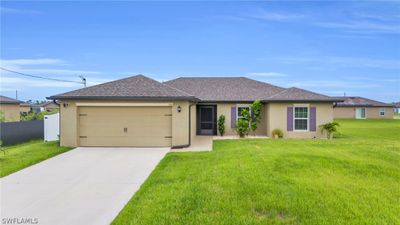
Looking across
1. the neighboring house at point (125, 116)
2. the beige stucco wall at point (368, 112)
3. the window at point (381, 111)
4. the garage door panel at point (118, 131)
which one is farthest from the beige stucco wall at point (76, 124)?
the window at point (381, 111)

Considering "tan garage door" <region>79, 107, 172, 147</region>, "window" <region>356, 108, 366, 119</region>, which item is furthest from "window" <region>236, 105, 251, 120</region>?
"window" <region>356, 108, 366, 119</region>

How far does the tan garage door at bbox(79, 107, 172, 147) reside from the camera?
1462cm

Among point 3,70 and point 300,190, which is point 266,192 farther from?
point 3,70

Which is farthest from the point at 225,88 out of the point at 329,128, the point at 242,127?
the point at 329,128

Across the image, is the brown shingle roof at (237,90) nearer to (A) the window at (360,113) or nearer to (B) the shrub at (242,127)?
(B) the shrub at (242,127)

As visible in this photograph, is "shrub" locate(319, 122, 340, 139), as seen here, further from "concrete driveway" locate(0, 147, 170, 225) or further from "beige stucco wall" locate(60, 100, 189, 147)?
"concrete driveway" locate(0, 147, 170, 225)

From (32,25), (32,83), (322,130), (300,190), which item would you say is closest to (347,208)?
(300,190)

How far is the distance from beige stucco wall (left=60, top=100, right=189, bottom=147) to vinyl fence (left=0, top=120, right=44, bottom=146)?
4873mm

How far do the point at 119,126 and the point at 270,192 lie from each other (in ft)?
32.0

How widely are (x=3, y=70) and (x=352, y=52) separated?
91.6 feet

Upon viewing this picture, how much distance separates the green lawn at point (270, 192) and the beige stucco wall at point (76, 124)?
3932 mm

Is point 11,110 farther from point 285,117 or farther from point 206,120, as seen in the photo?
point 285,117

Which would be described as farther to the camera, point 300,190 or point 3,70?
point 3,70

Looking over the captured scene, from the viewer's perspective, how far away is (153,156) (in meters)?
12.0
